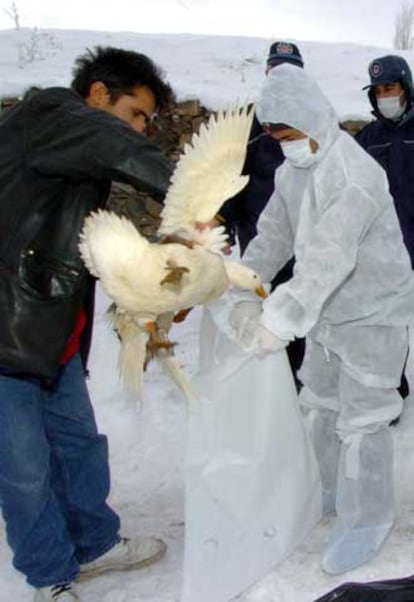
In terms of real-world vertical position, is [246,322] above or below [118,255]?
below

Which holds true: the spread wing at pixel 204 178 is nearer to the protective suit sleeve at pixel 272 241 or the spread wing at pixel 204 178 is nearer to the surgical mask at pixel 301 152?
the surgical mask at pixel 301 152

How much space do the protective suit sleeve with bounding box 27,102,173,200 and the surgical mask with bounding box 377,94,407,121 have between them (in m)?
2.12

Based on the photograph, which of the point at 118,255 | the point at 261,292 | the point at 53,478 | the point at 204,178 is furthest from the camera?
the point at 53,478

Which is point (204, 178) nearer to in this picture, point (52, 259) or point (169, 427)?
point (52, 259)

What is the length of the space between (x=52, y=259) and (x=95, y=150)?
1.24ft

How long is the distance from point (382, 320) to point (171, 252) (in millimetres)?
859

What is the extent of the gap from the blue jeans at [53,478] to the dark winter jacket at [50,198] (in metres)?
0.18

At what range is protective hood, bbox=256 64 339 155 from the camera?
2.52 metres

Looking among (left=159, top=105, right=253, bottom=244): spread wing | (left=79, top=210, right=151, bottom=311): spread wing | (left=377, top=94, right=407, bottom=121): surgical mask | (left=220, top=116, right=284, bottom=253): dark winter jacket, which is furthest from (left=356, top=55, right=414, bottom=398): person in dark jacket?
(left=79, top=210, right=151, bottom=311): spread wing

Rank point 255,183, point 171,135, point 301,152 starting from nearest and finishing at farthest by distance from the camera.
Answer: point 301,152 → point 255,183 → point 171,135

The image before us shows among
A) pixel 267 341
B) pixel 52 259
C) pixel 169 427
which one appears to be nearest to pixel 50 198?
pixel 52 259

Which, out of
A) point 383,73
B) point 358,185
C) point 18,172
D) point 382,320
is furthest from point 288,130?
point 383,73

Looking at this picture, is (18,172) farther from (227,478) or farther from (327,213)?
(227,478)

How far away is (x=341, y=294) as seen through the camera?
8.63ft
